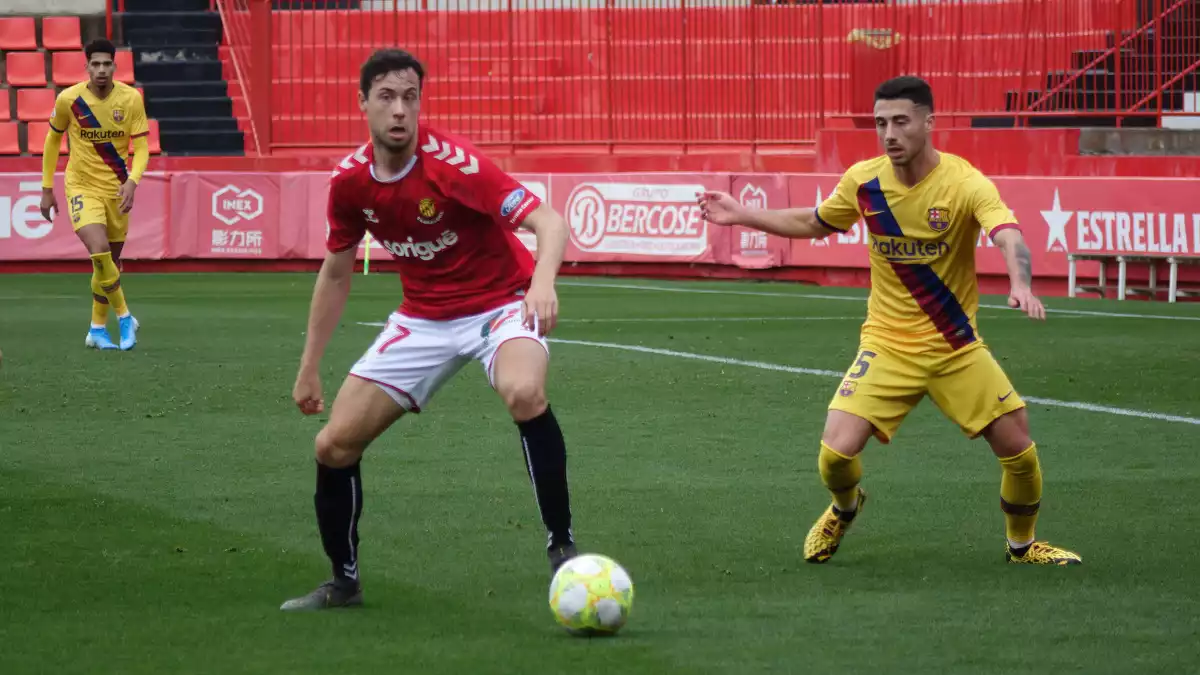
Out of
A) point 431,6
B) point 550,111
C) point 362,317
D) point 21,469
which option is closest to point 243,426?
point 21,469

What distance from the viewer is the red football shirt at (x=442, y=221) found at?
5582 mm

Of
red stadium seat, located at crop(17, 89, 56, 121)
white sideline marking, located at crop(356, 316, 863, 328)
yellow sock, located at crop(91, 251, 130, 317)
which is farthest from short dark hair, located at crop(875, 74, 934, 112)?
red stadium seat, located at crop(17, 89, 56, 121)

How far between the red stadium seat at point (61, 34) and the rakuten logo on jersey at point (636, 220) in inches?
381

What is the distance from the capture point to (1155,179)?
18141 mm

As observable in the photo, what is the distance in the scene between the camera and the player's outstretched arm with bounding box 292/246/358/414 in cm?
579

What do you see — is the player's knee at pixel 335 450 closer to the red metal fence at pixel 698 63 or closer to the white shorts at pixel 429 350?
the white shorts at pixel 429 350

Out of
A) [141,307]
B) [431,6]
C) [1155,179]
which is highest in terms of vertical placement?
[431,6]

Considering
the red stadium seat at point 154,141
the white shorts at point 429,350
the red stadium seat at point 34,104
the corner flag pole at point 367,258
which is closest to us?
the white shorts at point 429,350

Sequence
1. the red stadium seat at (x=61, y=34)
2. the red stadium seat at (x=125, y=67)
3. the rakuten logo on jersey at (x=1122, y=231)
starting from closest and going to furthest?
the rakuten logo on jersey at (x=1122, y=231) < the red stadium seat at (x=125, y=67) < the red stadium seat at (x=61, y=34)

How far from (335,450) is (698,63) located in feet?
65.4

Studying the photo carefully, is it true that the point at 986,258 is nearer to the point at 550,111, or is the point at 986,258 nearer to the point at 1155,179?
the point at 1155,179

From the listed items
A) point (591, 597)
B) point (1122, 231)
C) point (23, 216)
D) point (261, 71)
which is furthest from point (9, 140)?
point (591, 597)

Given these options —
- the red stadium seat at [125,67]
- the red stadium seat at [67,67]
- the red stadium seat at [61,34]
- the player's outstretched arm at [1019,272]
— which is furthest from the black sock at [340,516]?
the red stadium seat at [61,34]

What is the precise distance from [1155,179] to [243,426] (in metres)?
11.3
